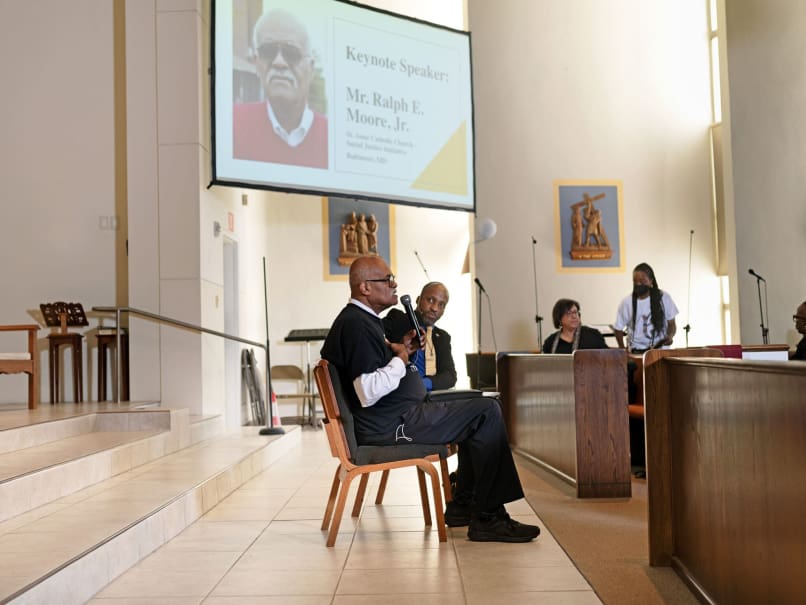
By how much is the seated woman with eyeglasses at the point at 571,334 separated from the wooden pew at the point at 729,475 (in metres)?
3.18

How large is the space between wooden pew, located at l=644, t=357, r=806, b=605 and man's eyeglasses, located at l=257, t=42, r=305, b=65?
228 inches

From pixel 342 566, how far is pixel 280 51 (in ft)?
19.4

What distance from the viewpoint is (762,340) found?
9.84 m

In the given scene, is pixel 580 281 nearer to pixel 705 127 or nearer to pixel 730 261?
pixel 730 261

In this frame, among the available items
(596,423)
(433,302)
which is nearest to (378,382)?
(433,302)

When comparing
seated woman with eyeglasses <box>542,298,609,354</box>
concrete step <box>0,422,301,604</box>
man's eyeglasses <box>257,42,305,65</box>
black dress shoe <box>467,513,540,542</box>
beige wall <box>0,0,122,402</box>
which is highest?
man's eyeglasses <box>257,42,305,65</box>

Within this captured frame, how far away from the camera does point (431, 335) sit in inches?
185

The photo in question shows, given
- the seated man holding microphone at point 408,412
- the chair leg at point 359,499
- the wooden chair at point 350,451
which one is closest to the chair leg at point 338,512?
the wooden chair at point 350,451

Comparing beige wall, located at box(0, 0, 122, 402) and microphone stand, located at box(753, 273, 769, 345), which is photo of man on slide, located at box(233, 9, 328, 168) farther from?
microphone stand, located at box(753, 273, 769, 345)

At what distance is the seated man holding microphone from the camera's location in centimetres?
350

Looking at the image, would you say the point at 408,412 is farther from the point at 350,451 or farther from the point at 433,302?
the point at 433,302

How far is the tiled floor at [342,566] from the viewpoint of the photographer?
9.38 ft

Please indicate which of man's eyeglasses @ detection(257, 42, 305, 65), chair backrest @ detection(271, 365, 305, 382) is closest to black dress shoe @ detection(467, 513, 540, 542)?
A: man's eyeglasses @ detection(257, 42, 305, 65)

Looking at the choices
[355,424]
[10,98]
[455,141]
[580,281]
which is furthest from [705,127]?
[355,424]
